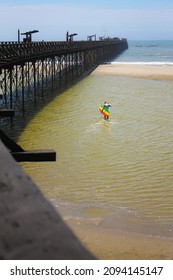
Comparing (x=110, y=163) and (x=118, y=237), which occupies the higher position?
(x=110, y=163)

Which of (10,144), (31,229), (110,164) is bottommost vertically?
(110,164)

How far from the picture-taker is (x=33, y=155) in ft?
14.8

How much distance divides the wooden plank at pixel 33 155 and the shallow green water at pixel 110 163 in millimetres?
4060

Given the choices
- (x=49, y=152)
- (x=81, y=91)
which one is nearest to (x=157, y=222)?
(x=49, y=152)

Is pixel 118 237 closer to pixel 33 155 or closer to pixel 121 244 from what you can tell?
Answer: pixel 121 244

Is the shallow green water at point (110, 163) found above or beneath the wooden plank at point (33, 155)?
beneath

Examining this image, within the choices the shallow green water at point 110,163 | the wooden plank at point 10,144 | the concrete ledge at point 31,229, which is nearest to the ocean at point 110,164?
the shallow green water at point 110,163

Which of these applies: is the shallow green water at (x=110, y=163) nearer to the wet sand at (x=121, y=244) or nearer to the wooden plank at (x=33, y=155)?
the wet sand at (x=121, y=244)

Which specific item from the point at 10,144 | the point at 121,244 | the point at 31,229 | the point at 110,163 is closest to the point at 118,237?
the point at 121,244

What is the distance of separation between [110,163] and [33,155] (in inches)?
317

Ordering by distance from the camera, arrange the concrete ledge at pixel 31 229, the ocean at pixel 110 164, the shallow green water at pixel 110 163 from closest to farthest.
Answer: the concrete ledge at pixel 31 229 < the ocean at pixel 110 164 < the shallow green water at pixel 110 163

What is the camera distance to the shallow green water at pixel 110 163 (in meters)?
8.93

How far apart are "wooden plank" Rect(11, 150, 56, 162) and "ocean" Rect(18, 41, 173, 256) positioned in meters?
4.00

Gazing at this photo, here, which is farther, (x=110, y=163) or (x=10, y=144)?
(x=110, y=163)
